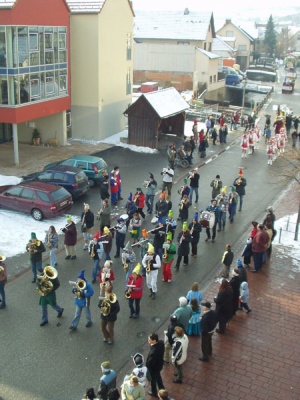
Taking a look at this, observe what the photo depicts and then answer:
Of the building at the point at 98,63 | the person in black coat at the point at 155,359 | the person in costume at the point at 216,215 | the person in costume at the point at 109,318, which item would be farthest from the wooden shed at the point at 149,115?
the person in black coat at the point at 155,359

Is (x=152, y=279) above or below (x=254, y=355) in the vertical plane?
above

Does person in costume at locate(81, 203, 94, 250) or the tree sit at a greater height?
the tree

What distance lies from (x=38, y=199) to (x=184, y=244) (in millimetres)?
6290

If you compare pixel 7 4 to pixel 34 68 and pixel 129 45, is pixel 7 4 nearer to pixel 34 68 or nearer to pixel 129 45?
pixel 34 68

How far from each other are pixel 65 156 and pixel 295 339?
1902 cm

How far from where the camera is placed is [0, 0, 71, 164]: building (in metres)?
24.0

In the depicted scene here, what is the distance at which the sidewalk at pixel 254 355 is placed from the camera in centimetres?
951

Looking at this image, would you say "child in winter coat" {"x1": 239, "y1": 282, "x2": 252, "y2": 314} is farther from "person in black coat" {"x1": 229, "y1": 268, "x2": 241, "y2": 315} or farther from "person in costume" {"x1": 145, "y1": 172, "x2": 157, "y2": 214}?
"person in costume" {"x1": 145, "y1": 172, "x2": 157, "y2": 214}

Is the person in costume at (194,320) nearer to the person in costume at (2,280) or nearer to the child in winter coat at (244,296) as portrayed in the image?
the child in winter coat at (244,296)

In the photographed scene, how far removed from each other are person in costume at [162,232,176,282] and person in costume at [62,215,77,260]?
9.49 feet

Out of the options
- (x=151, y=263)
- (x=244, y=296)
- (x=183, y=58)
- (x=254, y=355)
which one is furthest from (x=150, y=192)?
(x=183, y=58)

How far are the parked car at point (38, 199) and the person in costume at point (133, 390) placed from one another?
10.4m

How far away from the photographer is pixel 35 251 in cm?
1310

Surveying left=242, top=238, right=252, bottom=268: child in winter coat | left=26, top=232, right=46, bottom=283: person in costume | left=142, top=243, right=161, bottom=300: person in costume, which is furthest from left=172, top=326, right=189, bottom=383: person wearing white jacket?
left=242, top=238, right=252, bottom=268: child in winter coat
